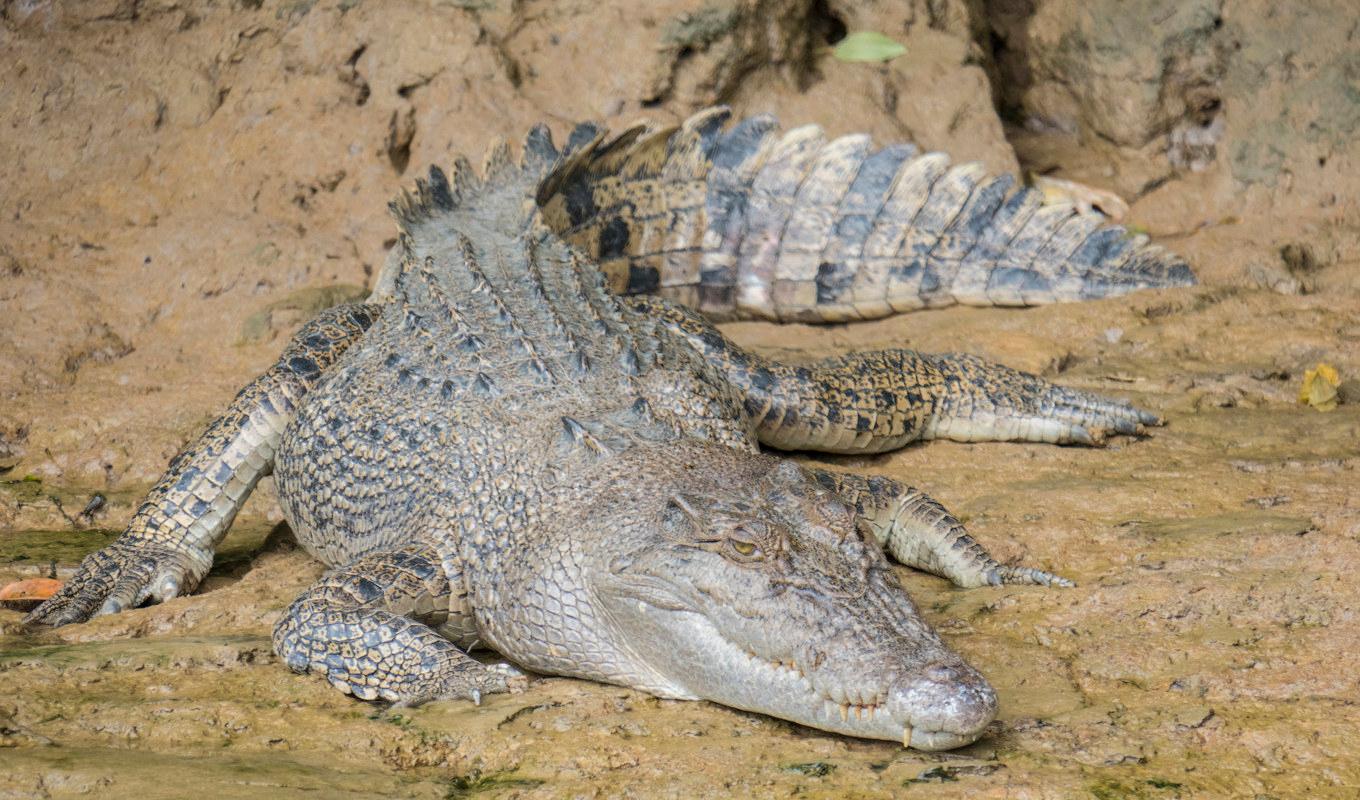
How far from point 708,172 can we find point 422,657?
3168 mm

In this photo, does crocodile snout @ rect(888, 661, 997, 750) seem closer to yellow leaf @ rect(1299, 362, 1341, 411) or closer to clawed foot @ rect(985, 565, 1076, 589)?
clawed foot @ rect(985, 565, 1076, 589)

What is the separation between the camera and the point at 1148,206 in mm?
7016

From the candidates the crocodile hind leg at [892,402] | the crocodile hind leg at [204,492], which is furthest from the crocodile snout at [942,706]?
the crocodile hind leg at [204,492]

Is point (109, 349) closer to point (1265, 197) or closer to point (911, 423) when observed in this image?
point (911, 423)

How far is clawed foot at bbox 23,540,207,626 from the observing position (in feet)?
12.6

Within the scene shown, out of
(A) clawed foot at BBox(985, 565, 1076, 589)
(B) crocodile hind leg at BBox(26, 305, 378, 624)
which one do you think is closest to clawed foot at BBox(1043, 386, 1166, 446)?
(A) clawed foot at BBox(985, 565, 1076, 589)

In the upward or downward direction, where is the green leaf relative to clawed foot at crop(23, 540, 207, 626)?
upward

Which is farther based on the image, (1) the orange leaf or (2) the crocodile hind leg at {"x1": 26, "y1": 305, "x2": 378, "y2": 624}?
(2) the crocodile hind leg at {"x1": 26, "y1": 305, "x2": 378, "y2": 624}

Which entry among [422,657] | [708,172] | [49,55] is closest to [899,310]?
[708,172]

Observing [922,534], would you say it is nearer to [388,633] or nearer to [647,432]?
[647,432]

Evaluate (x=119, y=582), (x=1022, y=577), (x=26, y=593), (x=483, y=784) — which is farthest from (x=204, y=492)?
(x=1022, y=577)

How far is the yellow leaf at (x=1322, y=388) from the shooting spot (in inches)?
192

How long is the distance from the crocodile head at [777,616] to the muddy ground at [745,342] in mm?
90

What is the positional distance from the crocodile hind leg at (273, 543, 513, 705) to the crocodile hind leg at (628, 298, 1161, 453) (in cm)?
149
